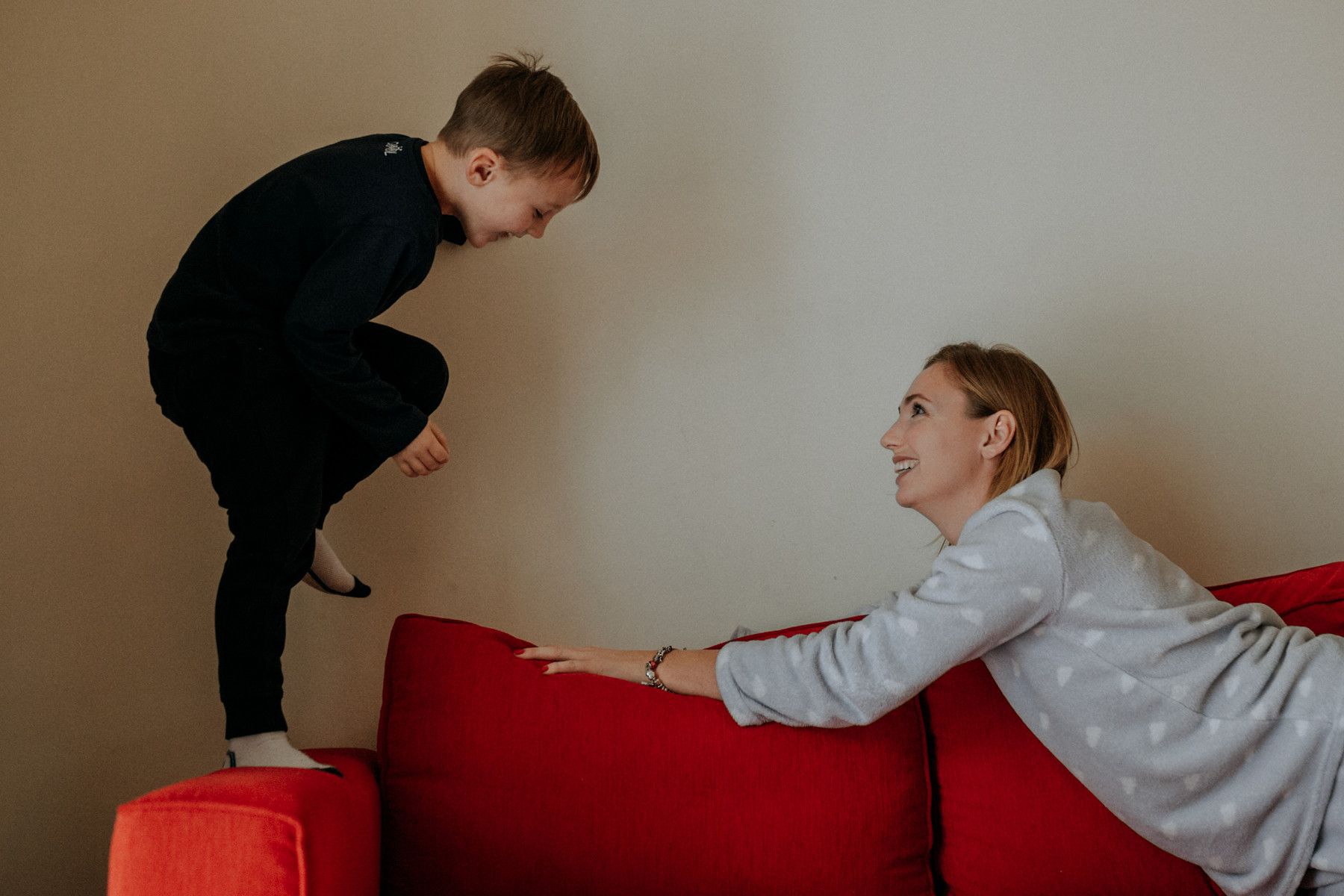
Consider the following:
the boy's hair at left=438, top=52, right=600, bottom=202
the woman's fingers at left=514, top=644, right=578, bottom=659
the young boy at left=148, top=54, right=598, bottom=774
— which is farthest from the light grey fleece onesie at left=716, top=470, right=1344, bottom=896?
the boy's hair at left=438, top=52, right=600, bottom=202

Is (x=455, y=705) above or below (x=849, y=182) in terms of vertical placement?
below

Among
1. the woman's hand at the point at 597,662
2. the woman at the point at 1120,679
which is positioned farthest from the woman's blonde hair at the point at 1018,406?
the woman's hand at the point at 597,662

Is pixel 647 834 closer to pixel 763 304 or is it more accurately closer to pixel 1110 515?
pixel 1110 515

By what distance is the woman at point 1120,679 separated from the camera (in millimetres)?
1103

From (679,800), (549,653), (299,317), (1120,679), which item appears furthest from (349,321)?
(1120,679)

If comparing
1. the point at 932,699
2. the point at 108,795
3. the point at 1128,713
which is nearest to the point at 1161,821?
the point at 1128,713

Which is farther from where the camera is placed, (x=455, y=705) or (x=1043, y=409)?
(x=1043, y=409)

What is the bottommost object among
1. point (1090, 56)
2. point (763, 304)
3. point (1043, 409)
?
point (1043, 409)

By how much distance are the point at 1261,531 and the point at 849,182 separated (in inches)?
42.2

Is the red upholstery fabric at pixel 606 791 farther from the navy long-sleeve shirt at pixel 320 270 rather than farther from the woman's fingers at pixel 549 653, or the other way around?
the navy long-sleeve shirt at pixel 320 270

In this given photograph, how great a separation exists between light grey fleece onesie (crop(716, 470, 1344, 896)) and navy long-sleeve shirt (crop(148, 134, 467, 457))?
62 centimetres

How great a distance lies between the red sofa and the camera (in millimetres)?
1137

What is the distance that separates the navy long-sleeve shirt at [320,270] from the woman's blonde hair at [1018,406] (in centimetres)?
81

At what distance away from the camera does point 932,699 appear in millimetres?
1343
